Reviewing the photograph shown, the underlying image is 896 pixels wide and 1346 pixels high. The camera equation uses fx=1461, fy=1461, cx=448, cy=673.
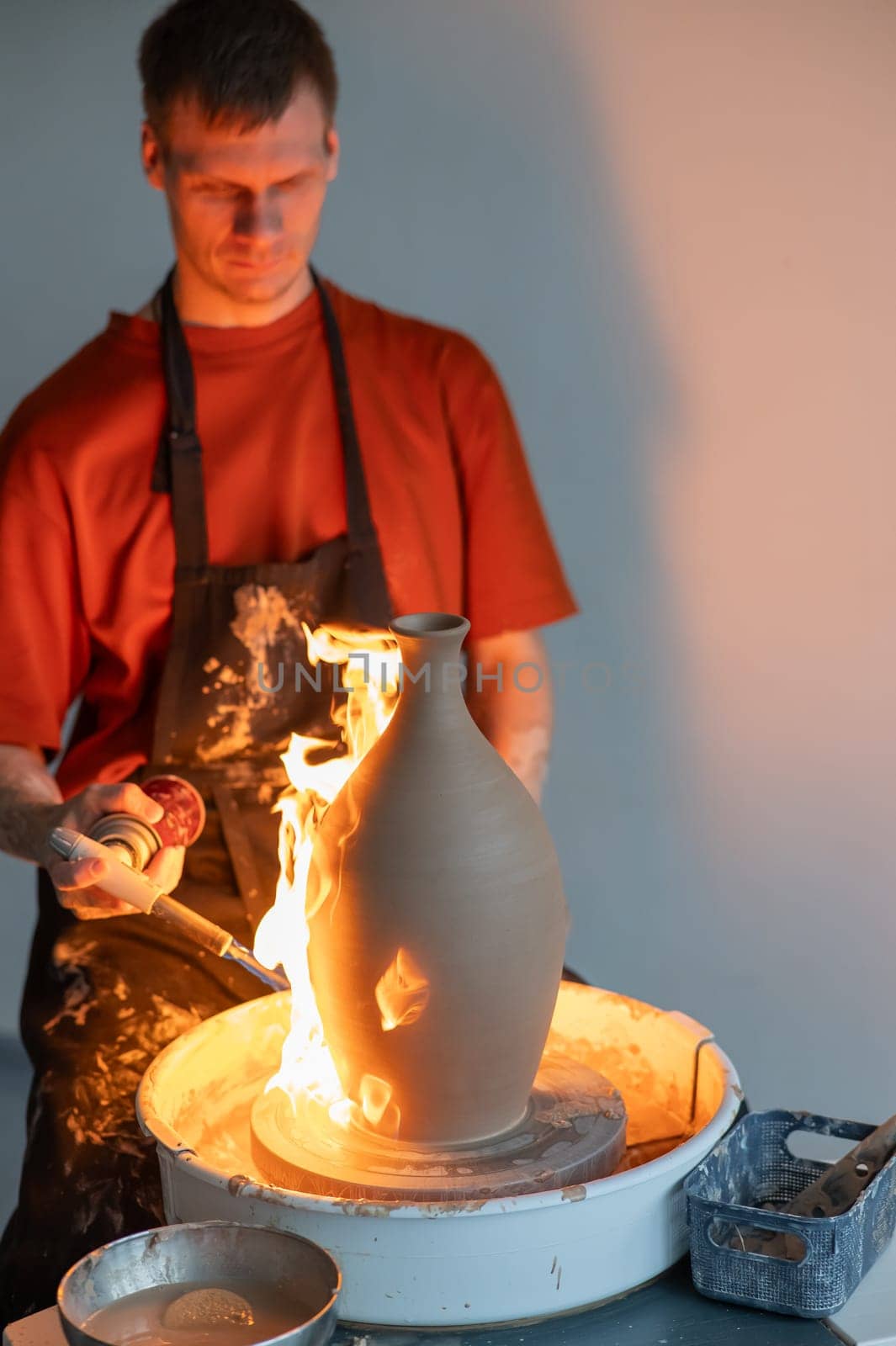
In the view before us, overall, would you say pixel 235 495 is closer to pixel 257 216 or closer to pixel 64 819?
pixel 257 216

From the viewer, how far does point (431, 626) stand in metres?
1.38

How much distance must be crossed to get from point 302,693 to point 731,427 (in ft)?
3.82

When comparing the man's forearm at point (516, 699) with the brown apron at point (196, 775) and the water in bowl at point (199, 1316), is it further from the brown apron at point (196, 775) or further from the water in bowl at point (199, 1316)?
the water in bowl at point (199, 1316)

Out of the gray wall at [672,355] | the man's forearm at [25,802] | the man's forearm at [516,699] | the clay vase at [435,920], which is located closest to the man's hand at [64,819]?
the man's forearm at [25,802]

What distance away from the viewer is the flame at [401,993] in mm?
1306

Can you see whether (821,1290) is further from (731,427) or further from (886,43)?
(886,43)

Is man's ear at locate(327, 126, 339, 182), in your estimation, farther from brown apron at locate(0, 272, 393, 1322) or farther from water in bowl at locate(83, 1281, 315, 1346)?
water in bowl at locate(83, 1281, 315, 1346)

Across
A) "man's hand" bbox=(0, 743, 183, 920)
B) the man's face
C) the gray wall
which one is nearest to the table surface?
"man's hand" bbox=(0, 743, 183, 920)

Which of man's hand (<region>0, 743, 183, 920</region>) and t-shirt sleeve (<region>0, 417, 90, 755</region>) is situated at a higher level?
t-shirt sleeve (<region>0, 417, 90, 755</region>)

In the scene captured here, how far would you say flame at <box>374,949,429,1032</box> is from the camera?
131 centimetres

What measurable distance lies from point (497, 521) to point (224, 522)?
0.40 m

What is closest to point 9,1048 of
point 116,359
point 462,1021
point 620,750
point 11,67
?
point 620,750

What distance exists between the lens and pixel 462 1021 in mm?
1314

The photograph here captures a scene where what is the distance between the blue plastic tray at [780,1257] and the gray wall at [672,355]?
1638mm
